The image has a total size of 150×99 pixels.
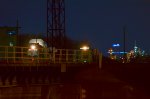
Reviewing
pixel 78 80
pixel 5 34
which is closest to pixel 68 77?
pixel 78 80

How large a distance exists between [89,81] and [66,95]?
9.65ft

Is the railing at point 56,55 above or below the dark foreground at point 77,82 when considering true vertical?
above

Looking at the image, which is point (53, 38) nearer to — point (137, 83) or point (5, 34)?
point (5, 34)

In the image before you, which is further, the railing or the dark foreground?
the railing

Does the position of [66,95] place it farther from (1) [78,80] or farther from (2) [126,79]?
(2) [126,79]

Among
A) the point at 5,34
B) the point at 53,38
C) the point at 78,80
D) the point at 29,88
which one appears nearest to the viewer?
the point at 29,88

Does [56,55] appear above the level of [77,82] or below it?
above

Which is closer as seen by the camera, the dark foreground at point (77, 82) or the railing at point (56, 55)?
the dark foreground at point (77, 82)

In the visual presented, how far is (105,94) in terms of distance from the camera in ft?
151

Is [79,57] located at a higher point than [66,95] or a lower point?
higher

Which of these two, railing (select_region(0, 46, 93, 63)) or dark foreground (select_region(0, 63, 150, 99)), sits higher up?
railing (select_region(0, 46, 93, 63))

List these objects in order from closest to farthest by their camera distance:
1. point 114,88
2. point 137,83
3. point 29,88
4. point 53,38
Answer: point 29,88 → point 114,88 → point 137,83 → point 53,38

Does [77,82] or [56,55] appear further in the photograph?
[56,55]

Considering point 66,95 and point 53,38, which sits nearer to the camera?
point 66,95
